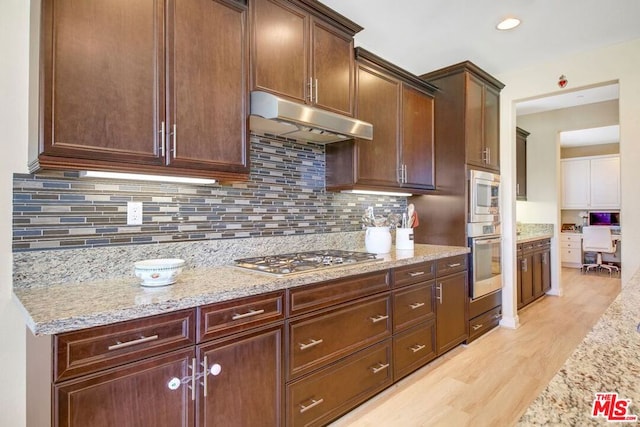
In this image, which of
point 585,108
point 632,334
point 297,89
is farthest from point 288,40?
point 585,108

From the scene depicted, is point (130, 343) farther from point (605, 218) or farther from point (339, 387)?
point (605, 218)

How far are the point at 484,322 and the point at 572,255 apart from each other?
17.5 ft

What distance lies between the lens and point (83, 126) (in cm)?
135

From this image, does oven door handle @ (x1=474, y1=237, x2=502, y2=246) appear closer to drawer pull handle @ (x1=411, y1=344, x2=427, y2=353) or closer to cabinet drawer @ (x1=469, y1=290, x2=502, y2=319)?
cabinet drawer @ (x1=469, y1=290, x2=502, y2=319)

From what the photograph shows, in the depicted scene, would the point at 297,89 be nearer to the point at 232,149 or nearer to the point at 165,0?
the point at 232,149

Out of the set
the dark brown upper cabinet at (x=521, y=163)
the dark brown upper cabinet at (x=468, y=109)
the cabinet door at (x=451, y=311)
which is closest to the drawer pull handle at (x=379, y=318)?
the cabinet door at (x=451, y=311)

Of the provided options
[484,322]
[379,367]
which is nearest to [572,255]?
[484,322]

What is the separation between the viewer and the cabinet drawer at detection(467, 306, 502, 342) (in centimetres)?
314

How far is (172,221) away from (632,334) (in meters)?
1.93

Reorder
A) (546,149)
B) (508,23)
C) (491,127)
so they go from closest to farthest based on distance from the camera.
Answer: (508,23)
(491,127)
(546,149)

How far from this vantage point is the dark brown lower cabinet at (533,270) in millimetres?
4047

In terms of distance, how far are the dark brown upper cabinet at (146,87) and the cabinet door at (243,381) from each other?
0.82 m

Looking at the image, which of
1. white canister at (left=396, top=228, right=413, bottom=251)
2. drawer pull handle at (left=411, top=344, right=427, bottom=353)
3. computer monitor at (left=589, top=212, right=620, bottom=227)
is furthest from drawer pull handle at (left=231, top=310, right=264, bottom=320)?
computer monitor at (left=589, top=212, right=620, bottom=227)

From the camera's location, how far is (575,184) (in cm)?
741
